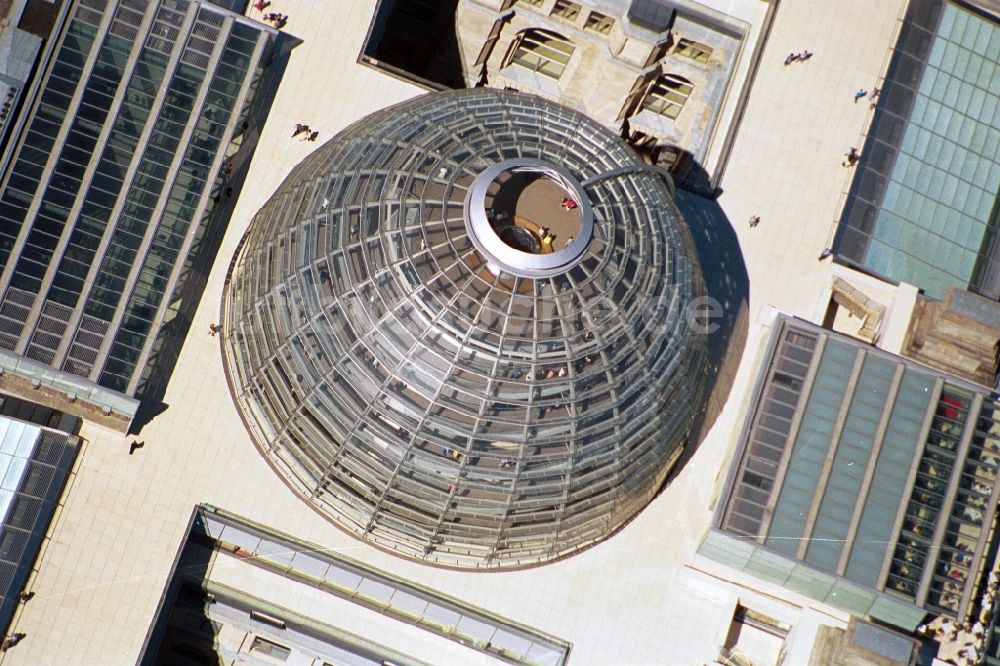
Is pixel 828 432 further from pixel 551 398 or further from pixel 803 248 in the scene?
pixel 551 398

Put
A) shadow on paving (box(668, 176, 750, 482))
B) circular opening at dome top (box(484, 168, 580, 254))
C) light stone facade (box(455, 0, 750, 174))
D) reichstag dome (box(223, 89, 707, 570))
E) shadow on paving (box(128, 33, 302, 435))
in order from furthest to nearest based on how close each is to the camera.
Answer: light stone facade (box(455, 0, 750, 174)), shadow on paving (box(668, 176, 750, 482)), shadow on paving (box(128, 33, 302, 435)), circular opening at dome top (box(484, 168, 580, 254)), reichstag dome (box(223, 89, 707, 570))

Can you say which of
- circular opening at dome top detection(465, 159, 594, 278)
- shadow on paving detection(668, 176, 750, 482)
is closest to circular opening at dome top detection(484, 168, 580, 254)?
circular opening at dome top detection(465, 159, 594, 278)

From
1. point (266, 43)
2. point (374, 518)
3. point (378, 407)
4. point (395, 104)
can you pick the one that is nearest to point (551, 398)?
point (378, 407)

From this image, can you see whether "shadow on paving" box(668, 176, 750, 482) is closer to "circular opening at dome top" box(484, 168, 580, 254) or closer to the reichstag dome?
the reichstag dome

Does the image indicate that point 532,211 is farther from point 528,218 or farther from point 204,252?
point 204,252

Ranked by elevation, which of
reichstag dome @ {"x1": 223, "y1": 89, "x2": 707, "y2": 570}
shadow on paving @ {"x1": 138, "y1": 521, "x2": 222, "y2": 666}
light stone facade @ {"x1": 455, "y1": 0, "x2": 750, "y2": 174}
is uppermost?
light stone facade @ {"x1": 455, "y1": 0, "x2": 750, "y2": 174}

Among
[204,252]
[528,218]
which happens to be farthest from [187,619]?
[528,218]
